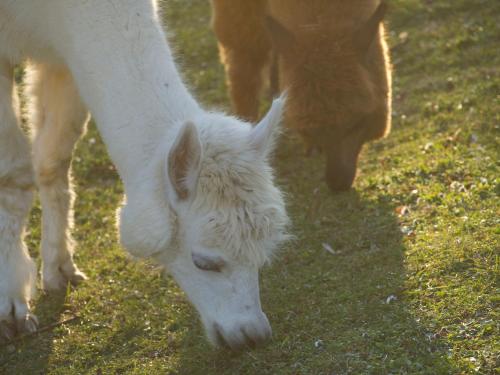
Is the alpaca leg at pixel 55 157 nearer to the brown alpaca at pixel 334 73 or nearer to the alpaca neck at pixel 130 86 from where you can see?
the alpaca neck at pixel 130 86

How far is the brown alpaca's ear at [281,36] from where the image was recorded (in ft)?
18.9

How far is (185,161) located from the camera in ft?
11.9

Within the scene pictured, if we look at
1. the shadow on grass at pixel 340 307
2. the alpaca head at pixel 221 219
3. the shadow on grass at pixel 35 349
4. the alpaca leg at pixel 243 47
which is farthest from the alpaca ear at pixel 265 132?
the alpaca leg at pixel 243 47

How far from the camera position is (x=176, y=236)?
150 inches

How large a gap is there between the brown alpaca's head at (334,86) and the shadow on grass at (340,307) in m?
0.41

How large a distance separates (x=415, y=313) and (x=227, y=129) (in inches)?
53.5

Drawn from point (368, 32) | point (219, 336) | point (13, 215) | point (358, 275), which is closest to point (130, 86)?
point (13, 215)

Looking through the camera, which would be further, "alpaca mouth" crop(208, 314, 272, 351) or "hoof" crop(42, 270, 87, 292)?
"hoof" crop(42, 270, 87, 292)

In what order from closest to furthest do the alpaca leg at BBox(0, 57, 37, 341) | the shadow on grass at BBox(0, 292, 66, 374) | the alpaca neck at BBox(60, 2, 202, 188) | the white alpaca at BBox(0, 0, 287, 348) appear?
1. the white alpaca at BBox(0, 0, 287, 348)
2. the alpaca neck at BBox(60, 2, 202, 188)
3. the shadow on grass at BBox(0, 292, 66, 374)
4. the alpaca leg at BBox(0, 57, 37, 341)

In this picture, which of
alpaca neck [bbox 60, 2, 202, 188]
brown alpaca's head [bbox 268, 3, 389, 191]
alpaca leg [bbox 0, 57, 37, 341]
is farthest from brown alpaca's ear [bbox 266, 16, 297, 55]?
alpaca leg [bbox 0, 57, 37, 341]

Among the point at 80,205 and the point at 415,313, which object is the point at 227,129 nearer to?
the point at 415,313

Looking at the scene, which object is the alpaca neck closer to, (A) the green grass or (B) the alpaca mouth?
(B) the alpaca mouth

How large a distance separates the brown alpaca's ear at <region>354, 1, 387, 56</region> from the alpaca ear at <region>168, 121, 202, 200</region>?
8.10ft

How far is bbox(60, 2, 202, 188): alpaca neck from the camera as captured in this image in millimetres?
3889
